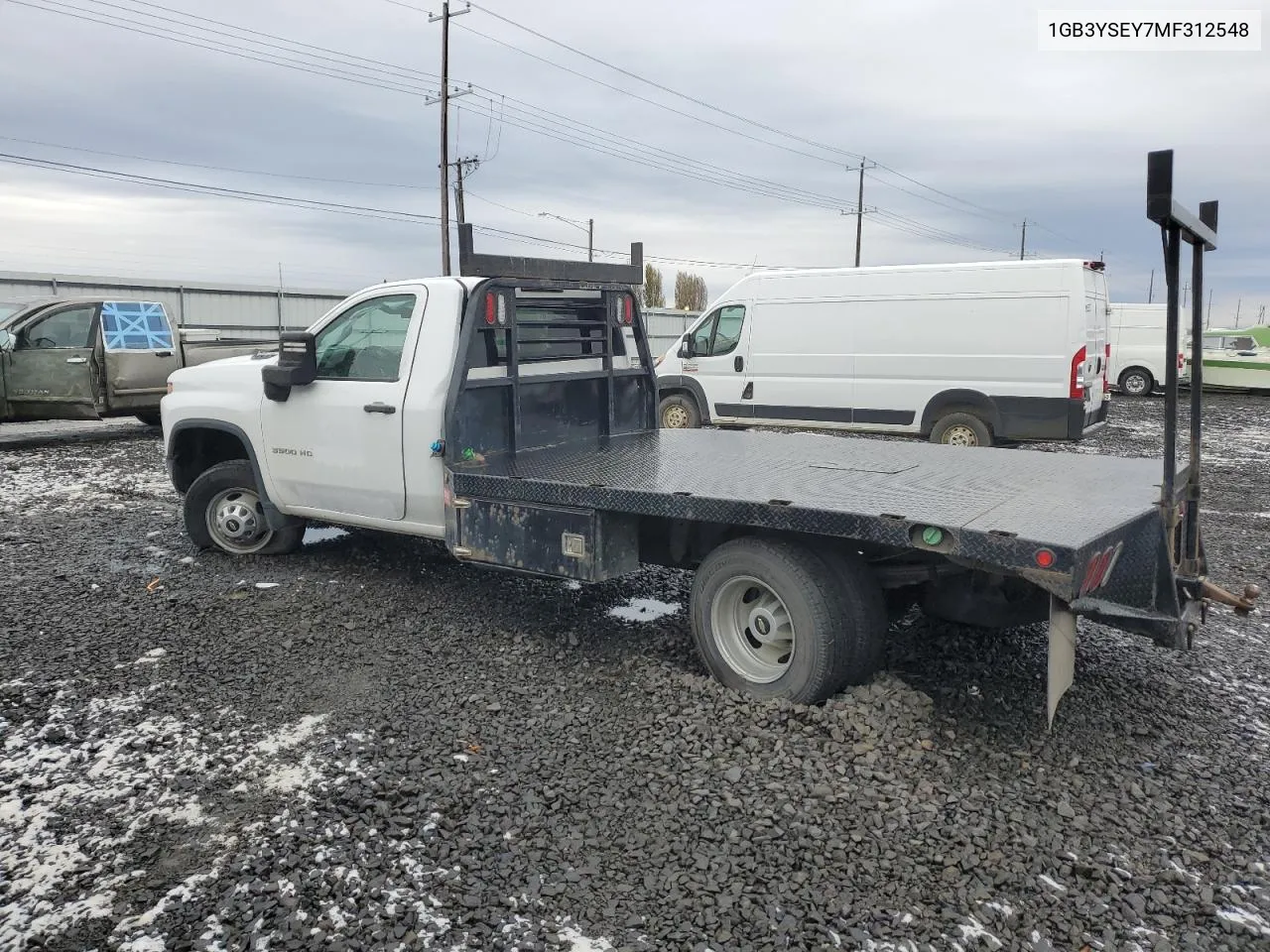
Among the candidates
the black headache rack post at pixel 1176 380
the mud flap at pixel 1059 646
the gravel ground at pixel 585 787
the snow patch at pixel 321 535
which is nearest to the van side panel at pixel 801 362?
the snow patch at pixel 321 535

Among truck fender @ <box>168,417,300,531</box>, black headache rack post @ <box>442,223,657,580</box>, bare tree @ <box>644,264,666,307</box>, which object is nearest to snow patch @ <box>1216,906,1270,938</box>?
black headache rack post @ <box>442,223,657,580</box>

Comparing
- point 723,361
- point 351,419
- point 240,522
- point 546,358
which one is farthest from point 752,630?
point 723,361

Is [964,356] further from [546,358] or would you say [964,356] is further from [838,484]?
[838,484]

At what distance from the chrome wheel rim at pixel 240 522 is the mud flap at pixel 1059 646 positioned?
17.2 feet

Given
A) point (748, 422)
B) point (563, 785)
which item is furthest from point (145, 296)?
point (563, 785)

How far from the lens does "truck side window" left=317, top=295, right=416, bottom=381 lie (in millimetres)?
5840

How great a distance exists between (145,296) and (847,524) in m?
23.7

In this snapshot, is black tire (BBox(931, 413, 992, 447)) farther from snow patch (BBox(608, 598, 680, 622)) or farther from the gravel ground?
snow patch (BBox(608, 598, 680, 622))

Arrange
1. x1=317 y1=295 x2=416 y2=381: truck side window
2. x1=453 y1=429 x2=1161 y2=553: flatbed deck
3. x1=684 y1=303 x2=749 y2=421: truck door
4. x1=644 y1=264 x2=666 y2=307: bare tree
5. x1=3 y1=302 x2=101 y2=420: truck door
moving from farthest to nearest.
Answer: x1=644 y1=264 x2=666 y2=307: bare tree, x1=684 y1=303 x2=749 y2=421: truck door, x1=3 y1=302 x2=101 y2=420: truck door, x1=317 y1=295 x2=416 y2=381: truck side window, x1=453 y1=429 x2=1161 y2=553: flatbed deck

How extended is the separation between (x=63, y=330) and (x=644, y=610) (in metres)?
11.3

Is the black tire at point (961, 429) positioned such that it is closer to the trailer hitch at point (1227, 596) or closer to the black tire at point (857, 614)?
the trailer hitch at point (1227, 596)

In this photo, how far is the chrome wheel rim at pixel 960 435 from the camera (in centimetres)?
1240

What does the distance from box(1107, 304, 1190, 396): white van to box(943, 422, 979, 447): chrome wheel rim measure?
14.3 meters

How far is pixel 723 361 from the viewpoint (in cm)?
1433
